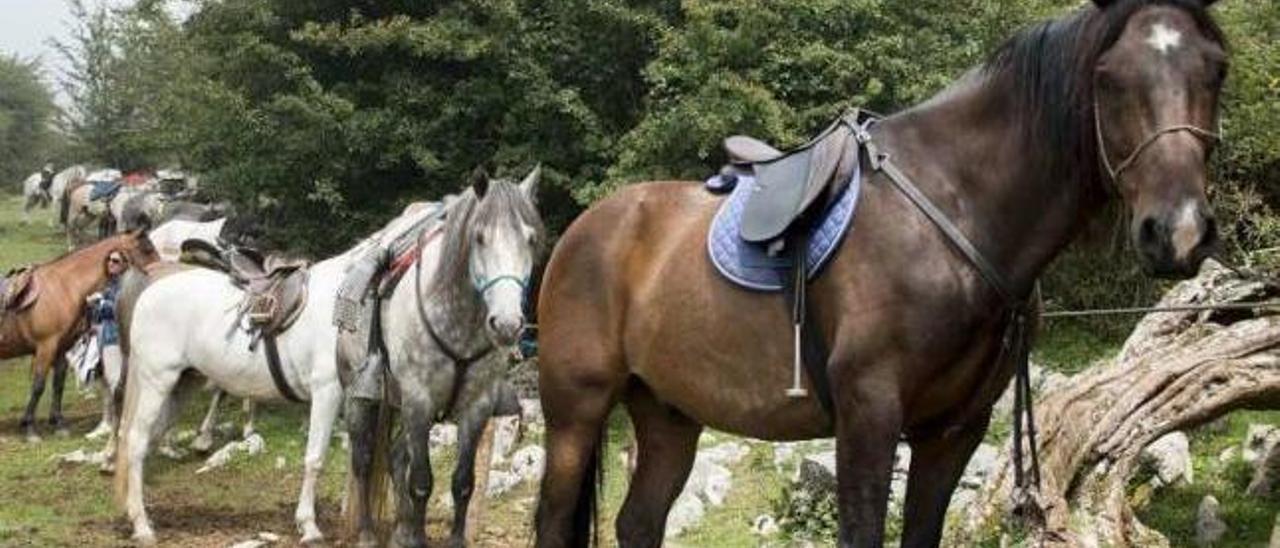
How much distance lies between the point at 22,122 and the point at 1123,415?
4128cm

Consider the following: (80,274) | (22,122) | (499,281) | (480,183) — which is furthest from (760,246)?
(22,122)

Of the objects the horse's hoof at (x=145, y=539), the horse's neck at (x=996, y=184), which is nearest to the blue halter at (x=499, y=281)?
the horse's neck at (x=996, y=184)

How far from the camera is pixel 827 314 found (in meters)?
2.85

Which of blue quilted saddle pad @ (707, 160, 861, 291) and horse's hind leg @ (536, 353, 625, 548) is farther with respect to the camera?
horse's hind leg @ (536, 353, 625, 548)

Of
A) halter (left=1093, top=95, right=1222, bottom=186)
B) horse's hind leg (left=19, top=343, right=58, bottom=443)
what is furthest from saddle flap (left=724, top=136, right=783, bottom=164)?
horse's hind leg (left=19, top=343, right=58, bottom=443)

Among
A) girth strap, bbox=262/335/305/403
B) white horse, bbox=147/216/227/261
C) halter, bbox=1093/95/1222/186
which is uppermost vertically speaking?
white horse, bbox=147/216/227/261

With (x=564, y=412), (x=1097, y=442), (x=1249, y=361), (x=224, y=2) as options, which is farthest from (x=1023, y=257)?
(x=224, y=2)

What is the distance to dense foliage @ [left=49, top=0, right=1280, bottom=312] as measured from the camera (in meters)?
8.82

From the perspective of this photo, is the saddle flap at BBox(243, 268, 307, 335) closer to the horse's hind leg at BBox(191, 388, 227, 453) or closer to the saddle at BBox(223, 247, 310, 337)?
the saddle at BBox(223, 247, 310, 337)

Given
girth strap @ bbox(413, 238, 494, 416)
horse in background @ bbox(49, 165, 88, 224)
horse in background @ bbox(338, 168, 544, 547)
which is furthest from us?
horse in background @ bbox(49, 165, 88, 224)

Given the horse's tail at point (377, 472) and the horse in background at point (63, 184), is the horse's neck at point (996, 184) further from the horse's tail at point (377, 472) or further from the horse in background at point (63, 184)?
the horse in background at point (63, 184)

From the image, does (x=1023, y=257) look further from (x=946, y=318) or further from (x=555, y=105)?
(x=555, y=105)

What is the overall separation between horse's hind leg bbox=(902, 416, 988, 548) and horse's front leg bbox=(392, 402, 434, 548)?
3140 millimetres

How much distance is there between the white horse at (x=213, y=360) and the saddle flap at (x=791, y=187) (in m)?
4.04
